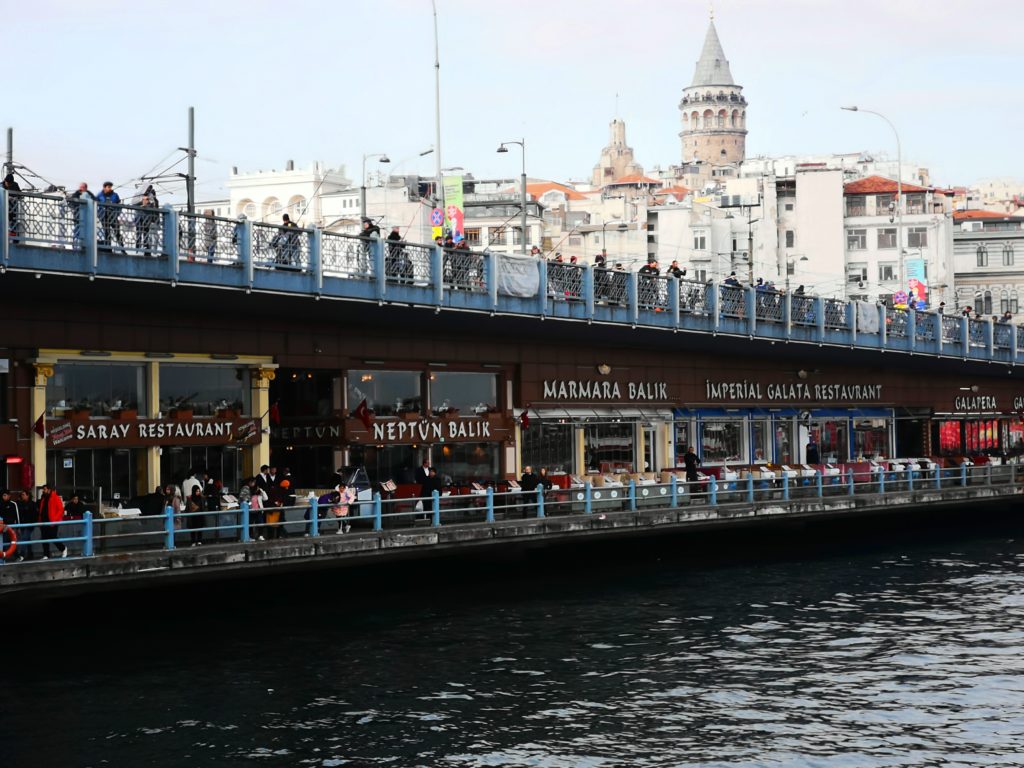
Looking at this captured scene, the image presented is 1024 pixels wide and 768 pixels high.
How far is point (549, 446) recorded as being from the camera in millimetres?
47000

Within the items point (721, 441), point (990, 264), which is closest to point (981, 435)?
point (721, 441)

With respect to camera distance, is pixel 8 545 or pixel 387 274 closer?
pixel 8 545

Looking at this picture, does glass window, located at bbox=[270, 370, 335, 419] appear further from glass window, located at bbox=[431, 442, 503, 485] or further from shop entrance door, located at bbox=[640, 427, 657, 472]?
shop entrance door, located at bbox=[640, 427, 657, 472]

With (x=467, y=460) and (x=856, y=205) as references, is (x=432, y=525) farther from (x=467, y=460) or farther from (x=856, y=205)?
(x=856, y=205)

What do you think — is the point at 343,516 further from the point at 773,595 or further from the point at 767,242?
the point at 767,242

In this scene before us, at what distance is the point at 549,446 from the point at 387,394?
7.41 meters

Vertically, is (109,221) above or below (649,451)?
above

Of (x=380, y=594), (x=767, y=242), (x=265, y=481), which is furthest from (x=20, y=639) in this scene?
(x=767, y=242)

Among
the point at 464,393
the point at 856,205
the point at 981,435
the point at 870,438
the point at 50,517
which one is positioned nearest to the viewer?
the point at 50,517

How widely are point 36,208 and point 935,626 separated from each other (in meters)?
20.0

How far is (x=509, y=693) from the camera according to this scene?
969 inches

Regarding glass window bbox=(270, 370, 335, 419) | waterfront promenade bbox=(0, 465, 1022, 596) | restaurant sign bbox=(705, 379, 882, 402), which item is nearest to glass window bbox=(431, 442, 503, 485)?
glass window bbox=(270, 370, 335, 419)

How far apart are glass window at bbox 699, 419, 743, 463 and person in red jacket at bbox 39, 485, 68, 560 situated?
28703 mm

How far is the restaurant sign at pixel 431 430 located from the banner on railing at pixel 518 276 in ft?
16.2
